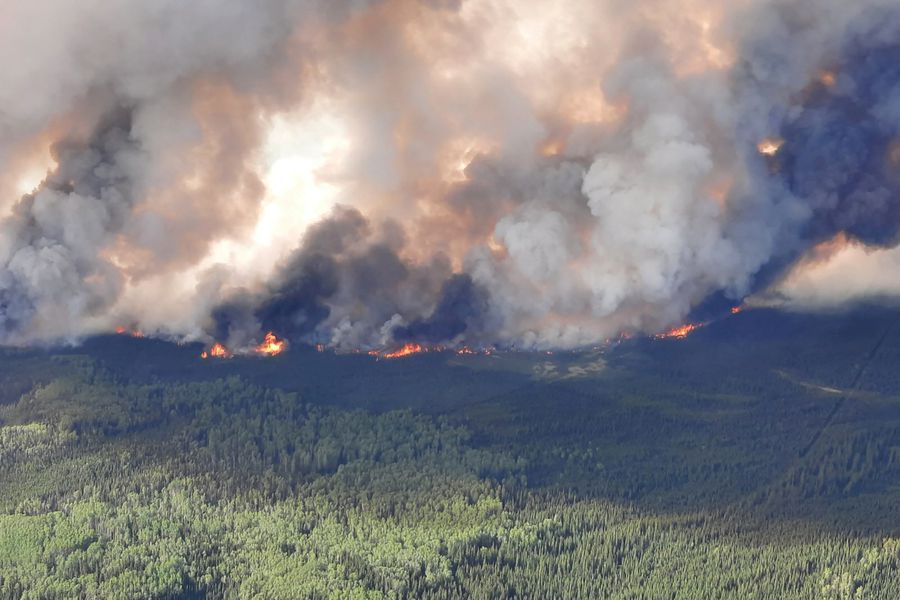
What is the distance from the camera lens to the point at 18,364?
593 feet

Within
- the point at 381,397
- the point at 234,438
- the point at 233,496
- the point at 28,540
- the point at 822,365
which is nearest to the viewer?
the point at 28,540

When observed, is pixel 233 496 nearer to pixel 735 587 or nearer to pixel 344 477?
pixel 344 477

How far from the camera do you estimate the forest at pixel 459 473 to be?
142750 mm

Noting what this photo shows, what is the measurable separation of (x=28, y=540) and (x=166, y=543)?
33.0ft

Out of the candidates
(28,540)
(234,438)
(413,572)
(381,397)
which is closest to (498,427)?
(381,397)

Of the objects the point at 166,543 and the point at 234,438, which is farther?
the point at 234,438

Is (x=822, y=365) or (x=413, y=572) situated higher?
(x=822, y=365)

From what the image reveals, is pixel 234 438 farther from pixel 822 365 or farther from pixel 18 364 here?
pixel 822 365

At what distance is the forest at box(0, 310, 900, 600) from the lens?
14275 centimetres

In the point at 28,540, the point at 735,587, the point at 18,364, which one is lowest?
the point at 735,587

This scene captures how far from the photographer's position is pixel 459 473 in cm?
16425

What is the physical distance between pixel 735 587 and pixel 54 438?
59824 millimetres

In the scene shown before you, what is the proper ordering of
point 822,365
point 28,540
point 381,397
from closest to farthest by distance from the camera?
point 28,540, point 381,397, point 822,365

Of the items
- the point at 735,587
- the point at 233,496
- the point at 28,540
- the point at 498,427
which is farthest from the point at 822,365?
the point at 28,540
